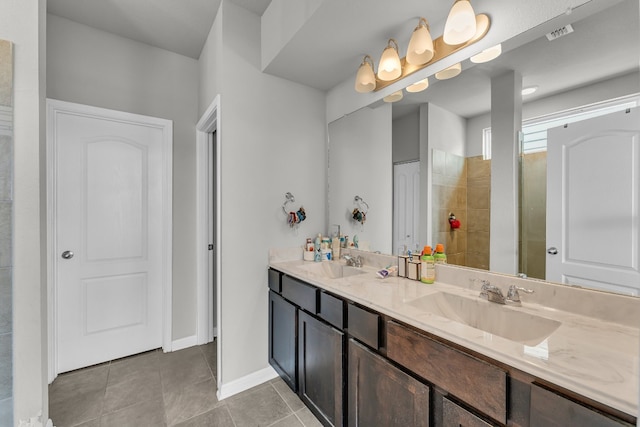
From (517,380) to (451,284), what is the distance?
0.74 meters

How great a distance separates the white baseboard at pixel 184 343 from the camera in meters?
2.49

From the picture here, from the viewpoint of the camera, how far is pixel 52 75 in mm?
2061

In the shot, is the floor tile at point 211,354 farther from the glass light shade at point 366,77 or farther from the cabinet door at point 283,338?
the glass light shade at point 366,77

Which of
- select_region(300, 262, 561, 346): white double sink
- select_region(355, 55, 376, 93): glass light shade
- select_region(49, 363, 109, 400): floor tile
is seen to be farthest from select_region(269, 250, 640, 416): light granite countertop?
select_region(49, 363, 109, 400): floor tile

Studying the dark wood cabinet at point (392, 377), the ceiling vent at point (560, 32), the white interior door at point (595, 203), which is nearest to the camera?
the dark wood cabinet at point (392, 377)

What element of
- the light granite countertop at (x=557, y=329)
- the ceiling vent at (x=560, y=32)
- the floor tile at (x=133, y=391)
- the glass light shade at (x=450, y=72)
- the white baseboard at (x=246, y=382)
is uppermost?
the glass light shade at (x=450, y=72)

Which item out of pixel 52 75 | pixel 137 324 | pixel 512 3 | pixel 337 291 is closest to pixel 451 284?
pixel 337 291

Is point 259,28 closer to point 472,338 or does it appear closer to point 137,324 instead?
point 472,338

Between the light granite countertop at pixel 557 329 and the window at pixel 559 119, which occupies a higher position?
the window at pixel 559 119

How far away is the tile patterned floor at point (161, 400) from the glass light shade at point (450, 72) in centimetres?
212

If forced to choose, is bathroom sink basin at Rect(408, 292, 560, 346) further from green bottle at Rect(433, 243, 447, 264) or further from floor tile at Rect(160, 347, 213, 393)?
floor tile at Rect(160, 347, 213, 393)

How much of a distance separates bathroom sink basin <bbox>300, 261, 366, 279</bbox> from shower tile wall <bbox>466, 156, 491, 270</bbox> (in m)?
0.72

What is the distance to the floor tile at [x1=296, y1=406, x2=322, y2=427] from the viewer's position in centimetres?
163

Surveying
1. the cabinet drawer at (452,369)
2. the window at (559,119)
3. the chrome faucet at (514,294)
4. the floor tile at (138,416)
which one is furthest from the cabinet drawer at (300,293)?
the window at (559,119)
